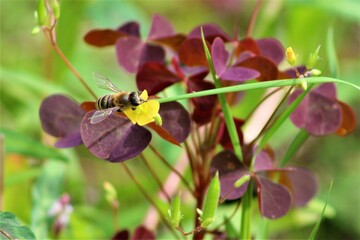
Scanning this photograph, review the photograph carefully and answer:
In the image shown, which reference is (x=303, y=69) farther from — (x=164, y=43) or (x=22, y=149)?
(x=22, y=149)

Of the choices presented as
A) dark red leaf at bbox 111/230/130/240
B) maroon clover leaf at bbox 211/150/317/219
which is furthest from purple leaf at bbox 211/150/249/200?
dark red leaf at bbox 111/230/130/240

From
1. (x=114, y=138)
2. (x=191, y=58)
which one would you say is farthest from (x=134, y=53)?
(x=114, y=138)

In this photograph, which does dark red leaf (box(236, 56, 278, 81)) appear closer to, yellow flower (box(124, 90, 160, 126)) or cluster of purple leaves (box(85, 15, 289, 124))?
cluster of purple leaves (box(85, 15, 289, 124))

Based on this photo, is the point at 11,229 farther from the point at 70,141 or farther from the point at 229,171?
the point at 229,171

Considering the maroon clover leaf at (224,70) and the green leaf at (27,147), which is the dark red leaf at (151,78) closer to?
the maroon clover leaf at (224,70)

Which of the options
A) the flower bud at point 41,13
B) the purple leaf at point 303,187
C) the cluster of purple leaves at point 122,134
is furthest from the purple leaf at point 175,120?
the purple leaf at point 303,187

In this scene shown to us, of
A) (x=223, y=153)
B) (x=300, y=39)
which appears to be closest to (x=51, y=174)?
(x=223, y=153)
